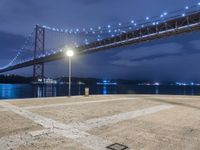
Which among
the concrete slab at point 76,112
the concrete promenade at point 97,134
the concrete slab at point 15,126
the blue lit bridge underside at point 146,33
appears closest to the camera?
the concrete promenade at point 97,134


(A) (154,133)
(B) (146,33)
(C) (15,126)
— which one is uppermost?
(B) (146,33)

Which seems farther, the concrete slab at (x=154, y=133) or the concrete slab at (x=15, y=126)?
the concrete slab at (x=15, y=126)

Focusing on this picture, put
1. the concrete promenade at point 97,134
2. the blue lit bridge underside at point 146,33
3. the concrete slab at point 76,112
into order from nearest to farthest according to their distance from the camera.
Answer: the concrete promenade at point 97,134 → the concrete slab at point 76,112 → the blue lit bridge underside at point 146,33

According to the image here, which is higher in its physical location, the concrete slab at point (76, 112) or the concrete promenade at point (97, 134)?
the concrete slab at point (76, 112)

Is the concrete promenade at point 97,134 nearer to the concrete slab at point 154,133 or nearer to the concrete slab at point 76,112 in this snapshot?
the concrete slab at point 154,133

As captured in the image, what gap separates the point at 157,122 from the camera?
20.6 ft

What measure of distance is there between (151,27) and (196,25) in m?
10.00

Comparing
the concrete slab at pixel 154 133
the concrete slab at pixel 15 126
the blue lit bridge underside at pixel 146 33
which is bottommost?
the concrete slab at pixel 154 133

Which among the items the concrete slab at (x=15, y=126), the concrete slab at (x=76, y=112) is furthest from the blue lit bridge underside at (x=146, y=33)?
the concrete slab at (x=15, y=126)

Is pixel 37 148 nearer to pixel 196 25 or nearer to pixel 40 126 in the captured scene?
pixel 40 126

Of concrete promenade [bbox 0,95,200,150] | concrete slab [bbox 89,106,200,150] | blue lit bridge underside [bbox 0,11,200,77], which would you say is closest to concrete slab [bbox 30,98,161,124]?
concrete promenade [bbox 0,95,200,150]

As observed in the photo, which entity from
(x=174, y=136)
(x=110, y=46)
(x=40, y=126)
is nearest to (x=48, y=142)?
(x=40, y=126)

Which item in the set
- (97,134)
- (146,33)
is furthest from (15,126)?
(146,33)

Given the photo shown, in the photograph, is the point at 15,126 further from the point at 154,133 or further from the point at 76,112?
the point at 154,133
